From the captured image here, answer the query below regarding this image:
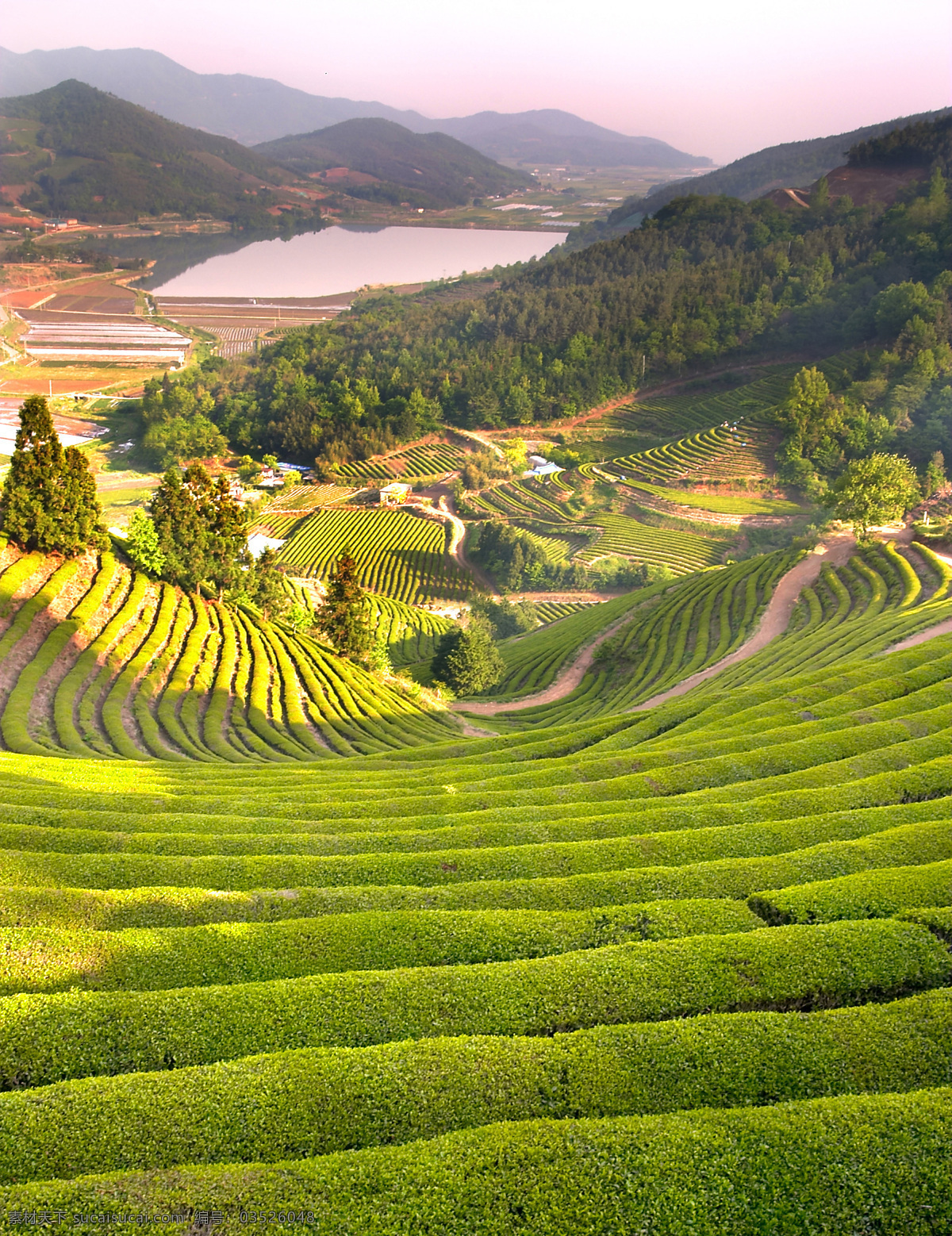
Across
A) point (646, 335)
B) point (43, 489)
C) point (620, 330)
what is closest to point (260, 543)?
point (43, 489)

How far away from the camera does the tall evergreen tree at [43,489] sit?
37688mm

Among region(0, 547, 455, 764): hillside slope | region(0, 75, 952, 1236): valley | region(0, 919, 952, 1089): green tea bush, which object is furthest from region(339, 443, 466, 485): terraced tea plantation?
region(0, 919, 952, 1089): green tea bush

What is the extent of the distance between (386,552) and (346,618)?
2166 inches

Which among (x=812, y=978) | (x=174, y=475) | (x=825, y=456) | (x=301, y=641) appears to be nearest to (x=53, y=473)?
(x=174, y=475)

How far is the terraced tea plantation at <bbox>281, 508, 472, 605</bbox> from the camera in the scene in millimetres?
97250

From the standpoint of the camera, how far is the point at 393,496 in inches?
4911

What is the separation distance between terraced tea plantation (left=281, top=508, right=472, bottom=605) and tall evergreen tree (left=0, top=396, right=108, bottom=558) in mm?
51297

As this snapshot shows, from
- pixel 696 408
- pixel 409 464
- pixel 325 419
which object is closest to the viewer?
pixel 696 408

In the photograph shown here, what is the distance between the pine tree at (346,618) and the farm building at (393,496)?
7353 cm

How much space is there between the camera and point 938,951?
12367mm

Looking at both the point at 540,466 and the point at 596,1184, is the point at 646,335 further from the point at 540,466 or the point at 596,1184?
the point at 596,1184

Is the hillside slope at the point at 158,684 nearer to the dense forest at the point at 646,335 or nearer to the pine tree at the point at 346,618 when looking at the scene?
the pine tree at the point at 346,618

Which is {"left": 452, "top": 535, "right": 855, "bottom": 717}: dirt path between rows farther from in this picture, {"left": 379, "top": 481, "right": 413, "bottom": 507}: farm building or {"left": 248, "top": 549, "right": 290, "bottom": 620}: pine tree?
{"left": 379, "top": 481, "right": 413, "bottom": 507}: farm building

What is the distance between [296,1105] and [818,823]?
44.7 feet
